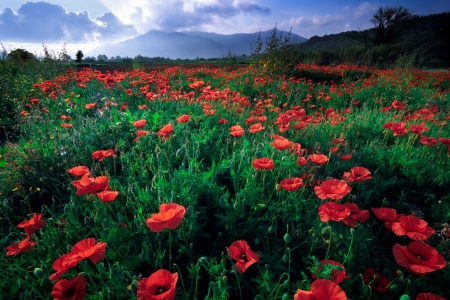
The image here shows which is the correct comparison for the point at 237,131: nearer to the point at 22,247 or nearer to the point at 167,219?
the point at 167,219

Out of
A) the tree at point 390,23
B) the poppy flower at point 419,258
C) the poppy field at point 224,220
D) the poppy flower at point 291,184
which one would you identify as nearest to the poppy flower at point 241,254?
the poppy field at point 224,220

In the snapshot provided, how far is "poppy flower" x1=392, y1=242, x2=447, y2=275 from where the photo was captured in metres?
1.11

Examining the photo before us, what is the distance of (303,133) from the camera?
11.0 ft

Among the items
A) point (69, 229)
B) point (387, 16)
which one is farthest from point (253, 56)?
point (387, 16)

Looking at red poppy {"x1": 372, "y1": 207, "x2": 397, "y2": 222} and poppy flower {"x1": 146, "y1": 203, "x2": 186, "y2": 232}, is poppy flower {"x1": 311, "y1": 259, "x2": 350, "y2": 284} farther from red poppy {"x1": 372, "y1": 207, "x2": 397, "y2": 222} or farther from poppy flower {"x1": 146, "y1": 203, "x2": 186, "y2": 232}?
poppy flower {"x1": 146, "y1": 203, "x2": 186, "y2": 232}

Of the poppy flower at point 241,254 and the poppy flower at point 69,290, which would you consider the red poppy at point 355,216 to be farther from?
the poppy flower at point 69,290

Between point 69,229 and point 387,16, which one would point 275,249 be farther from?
point 387,16

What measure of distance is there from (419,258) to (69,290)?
4.95 feet

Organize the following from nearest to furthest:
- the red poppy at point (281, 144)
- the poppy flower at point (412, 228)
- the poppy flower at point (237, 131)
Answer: the poppy flower at point (412, 228)
the red poppy at point (281, 144)
the poppy flower at point (237, 131)

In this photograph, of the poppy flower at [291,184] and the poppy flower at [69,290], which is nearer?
the poppy flower at [69,290]

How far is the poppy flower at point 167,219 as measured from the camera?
1203mm

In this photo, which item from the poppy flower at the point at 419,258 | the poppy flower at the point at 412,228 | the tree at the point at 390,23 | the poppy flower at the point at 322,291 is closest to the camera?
the poppy flower at the point at 322,291

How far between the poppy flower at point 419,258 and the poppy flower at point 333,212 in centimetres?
24

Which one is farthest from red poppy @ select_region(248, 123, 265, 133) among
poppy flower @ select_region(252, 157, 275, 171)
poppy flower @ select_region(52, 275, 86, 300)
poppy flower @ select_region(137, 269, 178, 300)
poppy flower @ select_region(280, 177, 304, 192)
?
poppy flower @ select_region(52, 275, 86, 300)
